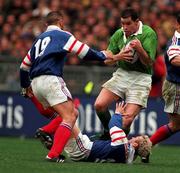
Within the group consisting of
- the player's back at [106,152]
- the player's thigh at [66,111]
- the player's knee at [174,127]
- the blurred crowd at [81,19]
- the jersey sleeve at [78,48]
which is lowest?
the blurred crowd at [81,19]

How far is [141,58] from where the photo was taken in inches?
505

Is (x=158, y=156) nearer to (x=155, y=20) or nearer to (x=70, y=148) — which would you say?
(x=70, y=148)

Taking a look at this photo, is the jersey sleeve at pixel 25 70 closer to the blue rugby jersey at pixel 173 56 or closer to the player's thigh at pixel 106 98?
the player's thigh at pixel 106 98

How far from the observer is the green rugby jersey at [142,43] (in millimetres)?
12917

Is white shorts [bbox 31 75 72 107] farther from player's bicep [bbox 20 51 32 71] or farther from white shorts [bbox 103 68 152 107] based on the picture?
white shorts [bbox 103 68 152 107]

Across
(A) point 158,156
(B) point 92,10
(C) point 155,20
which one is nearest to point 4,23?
(B) point 92,10

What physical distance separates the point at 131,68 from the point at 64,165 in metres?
2.57

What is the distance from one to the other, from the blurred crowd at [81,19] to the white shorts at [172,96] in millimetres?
7240

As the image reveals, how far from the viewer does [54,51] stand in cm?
1169

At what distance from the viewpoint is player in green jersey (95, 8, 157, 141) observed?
12797mm

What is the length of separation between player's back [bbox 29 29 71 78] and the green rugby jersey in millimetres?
1585

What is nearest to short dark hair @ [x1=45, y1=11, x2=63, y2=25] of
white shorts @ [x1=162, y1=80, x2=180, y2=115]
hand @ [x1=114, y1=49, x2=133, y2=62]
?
hand @ [x1=114, y1=49, x2=133, y2=62]

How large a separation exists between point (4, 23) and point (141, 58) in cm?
1065

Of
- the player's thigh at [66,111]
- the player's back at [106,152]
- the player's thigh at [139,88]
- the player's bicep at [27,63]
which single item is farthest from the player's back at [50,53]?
the player's thigh at [139,88]
